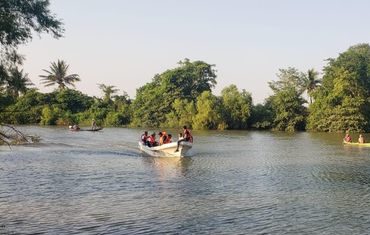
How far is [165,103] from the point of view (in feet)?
340

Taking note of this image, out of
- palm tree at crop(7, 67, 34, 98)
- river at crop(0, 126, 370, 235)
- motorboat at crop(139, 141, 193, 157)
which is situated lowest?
river at crop(0, 126, 370, 235)

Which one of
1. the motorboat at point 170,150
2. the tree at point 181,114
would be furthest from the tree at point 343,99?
the motorboat at point 170,150

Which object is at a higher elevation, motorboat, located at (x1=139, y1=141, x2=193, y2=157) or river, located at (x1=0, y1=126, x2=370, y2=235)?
motorboat, located at (x1=139, y1=141, x2=193, y2=157)

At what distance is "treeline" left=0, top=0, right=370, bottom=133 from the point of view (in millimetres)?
85312

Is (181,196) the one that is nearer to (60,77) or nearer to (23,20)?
(23,20)

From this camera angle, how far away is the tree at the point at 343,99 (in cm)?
8169

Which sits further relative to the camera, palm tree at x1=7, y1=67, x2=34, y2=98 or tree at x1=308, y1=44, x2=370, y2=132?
tree at x1=308, y1=44, x2=370, y2=132

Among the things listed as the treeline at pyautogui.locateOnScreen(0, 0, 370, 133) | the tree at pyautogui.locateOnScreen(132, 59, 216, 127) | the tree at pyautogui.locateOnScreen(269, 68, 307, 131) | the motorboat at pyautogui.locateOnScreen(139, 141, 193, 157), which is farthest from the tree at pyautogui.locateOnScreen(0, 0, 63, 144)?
the tree at pyautogui.locateOnScreen(132, 59, 216, 127)

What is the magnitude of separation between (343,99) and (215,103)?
23972 mm

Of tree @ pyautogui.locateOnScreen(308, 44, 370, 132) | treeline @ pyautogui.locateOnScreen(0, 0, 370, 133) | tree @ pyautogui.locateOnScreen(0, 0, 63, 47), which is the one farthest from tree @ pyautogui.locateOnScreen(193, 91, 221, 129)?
tree @ pyautogui.locateOnScreen(0, 0, 63, 47)

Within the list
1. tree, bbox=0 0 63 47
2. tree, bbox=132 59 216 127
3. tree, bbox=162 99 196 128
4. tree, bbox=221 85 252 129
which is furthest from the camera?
tree, bbox=132 59 216 127

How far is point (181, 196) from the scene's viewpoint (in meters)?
21.1

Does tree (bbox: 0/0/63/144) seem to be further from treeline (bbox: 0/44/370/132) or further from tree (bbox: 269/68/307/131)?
tree (bbox: 269/68/307/131)

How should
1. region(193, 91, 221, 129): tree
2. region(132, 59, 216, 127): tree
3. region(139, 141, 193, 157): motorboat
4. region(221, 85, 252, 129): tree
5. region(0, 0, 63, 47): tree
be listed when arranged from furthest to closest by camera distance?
region(132, 59, 216, 127): tree
region(221, 85, 252, 129): tree
region(193, 91, 221, 129): tree
region(139, 141, 193, 157): motorboat
region(0, 0, 63, 47): tree
